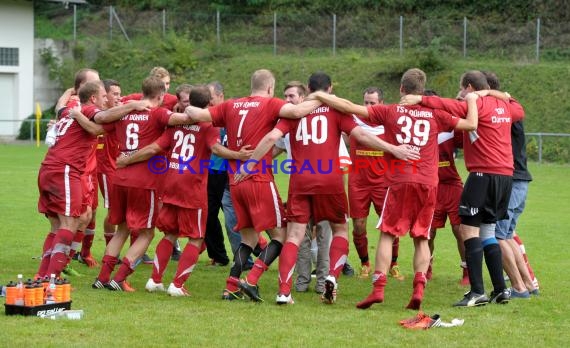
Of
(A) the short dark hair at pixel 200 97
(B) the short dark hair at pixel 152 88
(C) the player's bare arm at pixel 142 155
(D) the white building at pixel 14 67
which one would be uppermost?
(D) the white building at pixel 14 67

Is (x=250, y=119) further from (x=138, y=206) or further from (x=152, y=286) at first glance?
(x=152, y=286)

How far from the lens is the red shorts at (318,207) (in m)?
9.96

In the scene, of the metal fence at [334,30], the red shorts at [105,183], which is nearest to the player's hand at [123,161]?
the red shorts at [105,183]

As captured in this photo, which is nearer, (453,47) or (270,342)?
(270,342)

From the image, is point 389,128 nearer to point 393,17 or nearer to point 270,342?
point 270,342

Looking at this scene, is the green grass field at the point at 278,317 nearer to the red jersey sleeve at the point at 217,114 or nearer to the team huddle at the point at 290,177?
the team huddle at the point at 290,177

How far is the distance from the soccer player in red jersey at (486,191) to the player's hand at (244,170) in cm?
215

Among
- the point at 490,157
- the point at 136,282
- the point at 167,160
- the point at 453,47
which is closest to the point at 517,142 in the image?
the point at 490,157

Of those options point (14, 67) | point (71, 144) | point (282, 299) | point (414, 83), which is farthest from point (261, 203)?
point (14, 67)

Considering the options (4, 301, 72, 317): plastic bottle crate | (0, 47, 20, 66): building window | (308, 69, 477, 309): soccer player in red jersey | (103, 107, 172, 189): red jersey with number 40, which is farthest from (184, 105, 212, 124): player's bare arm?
(0, 47, 20, 66): building window

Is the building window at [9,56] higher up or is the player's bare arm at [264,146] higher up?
the building window at [9,56]

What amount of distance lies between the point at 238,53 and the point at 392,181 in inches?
1246

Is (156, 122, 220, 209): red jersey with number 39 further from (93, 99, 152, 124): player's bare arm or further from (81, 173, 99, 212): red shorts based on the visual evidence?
(81, 173, 99, 212): red shorts

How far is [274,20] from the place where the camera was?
4169 cm
